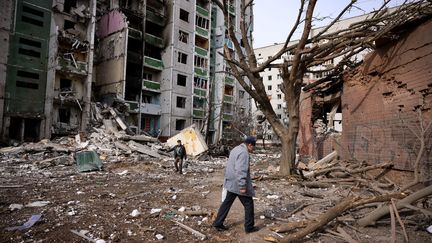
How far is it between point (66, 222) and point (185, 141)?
14.9 m

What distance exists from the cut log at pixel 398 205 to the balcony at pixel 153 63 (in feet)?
90.0

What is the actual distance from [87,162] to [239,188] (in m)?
9.34

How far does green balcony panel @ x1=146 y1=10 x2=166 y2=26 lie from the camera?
30219mm

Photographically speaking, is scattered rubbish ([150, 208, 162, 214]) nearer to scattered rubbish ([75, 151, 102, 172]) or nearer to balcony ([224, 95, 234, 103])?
scattered rubbish ([75, 151, 102, 172])

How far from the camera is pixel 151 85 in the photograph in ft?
96.3

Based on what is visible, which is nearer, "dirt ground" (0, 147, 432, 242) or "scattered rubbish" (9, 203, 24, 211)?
"dirt ground" (0, 147, 432, 242)

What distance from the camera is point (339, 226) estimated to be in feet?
14.0

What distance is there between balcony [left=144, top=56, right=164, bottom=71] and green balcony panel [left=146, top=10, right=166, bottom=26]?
445 centimetres

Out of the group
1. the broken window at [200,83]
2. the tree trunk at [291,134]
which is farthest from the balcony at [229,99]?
the tree trunk at [291,134]

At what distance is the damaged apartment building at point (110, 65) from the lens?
66.9 ft

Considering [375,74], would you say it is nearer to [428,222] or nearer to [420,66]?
[420,66]

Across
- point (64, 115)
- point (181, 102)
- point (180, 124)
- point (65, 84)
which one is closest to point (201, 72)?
point (181, 102)

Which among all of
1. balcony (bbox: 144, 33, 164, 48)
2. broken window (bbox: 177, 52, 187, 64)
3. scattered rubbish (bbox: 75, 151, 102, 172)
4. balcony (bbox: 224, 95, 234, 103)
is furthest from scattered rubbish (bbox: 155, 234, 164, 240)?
balcony (bbox: 224, 95, 234, 103)

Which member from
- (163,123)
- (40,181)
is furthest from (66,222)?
(163,123)
